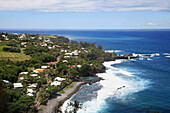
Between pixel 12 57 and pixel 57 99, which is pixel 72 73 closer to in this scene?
pixel 57 99

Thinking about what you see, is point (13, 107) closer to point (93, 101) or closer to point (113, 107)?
point (93, 101)

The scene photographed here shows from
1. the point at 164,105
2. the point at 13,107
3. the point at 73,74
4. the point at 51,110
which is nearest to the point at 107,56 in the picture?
the point at 73,74

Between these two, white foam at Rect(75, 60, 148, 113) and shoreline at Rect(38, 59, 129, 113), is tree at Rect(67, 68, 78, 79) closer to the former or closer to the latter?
shoreline at Rect(38, 59, 129, 113)

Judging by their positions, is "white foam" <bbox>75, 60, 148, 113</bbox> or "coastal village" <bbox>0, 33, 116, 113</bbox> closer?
"coastal village" <bbox>0, 33, 116, 113</bbox>

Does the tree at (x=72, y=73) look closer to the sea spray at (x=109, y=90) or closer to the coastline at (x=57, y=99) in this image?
the coastline at (x=57, y=99)

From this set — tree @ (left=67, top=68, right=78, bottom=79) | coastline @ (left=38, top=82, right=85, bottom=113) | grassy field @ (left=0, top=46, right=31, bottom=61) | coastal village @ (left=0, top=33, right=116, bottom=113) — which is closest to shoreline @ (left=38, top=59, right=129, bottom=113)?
coastline @ (left=38, top=82, right=85, bottom=113)

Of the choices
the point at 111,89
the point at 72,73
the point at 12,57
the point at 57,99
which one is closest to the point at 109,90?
the point at 111,89
